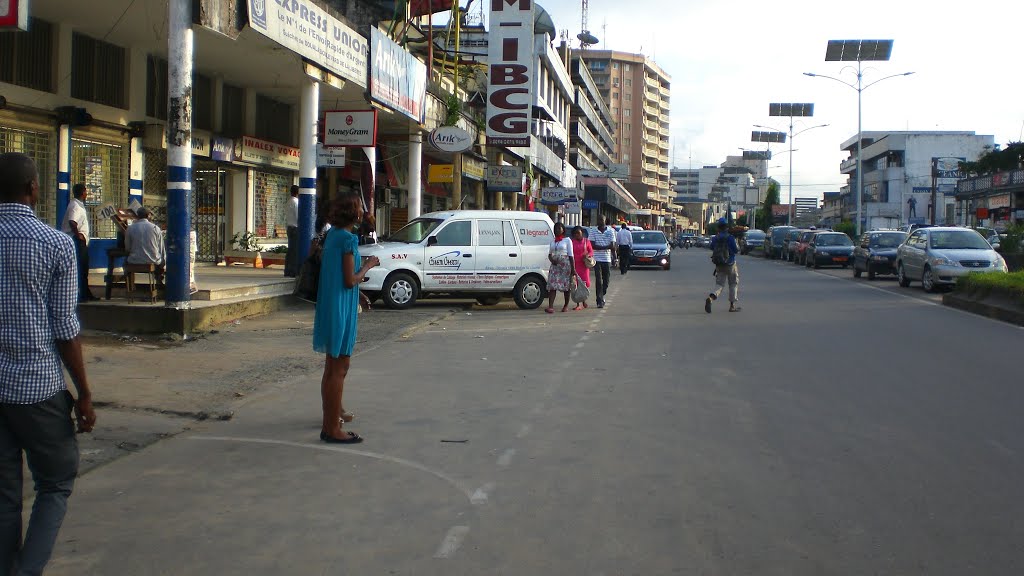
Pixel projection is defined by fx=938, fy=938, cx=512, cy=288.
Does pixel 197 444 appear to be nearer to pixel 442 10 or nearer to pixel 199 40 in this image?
pixel 199 40

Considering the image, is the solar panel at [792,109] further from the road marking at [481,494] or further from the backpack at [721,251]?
the road marking at [481,494]

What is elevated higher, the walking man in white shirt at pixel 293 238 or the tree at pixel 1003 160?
the tree at pixel 1003 160

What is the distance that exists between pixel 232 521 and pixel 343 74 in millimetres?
15327

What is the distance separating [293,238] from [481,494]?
48.2ft

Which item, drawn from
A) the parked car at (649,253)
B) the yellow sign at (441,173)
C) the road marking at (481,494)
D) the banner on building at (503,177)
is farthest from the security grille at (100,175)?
the parked car at (649,253)

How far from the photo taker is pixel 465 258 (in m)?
17.8

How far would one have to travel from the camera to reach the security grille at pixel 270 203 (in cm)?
2470

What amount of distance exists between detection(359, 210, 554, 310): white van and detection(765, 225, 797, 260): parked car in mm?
34802

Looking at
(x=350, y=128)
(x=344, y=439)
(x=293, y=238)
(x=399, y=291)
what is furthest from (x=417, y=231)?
(x=344, y=439)

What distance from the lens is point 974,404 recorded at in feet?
28.3

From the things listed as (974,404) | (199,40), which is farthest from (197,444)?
(199,40)

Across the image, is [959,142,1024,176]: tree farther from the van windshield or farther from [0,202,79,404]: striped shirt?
[0,202,79,404]: striped shirt

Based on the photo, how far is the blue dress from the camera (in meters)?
6.96

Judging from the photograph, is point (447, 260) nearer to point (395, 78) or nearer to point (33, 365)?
point (395, 78)
